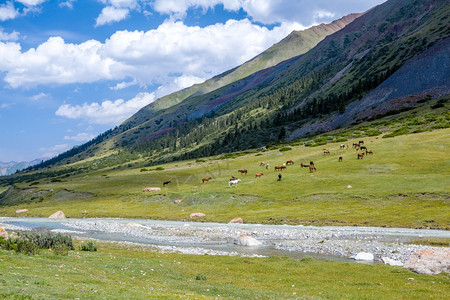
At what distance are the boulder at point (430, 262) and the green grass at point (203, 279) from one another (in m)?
1.19

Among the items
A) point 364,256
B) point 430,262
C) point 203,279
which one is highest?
point 203,279

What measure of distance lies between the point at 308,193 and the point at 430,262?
47757mm

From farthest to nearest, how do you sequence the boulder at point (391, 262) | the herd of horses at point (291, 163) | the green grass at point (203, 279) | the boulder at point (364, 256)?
the herd of horses at point (291, 163) → the boulder at point (364, 256) → the boulder at point (391, 262) → the green grass at point (203, 279)

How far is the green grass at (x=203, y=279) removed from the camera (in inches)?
713

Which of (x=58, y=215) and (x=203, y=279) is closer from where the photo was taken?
(x=203, y=279)

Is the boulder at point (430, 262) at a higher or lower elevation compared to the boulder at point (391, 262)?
higher

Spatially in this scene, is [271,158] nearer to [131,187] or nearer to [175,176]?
[175,176]

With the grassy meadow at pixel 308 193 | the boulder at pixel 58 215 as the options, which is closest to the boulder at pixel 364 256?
the grassy meadow at pixel 308 193

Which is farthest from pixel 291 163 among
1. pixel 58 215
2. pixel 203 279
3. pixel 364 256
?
pixel 203 279

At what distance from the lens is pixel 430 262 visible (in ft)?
93.8

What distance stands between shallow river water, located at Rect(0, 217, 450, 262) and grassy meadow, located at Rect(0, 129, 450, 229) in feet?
15.9

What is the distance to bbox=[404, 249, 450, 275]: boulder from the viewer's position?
2777cm

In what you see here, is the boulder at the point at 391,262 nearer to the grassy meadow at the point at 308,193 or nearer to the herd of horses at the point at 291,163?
the grassy meadow at the point at 308,193

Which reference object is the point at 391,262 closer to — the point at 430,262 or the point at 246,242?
the point at 430,262
